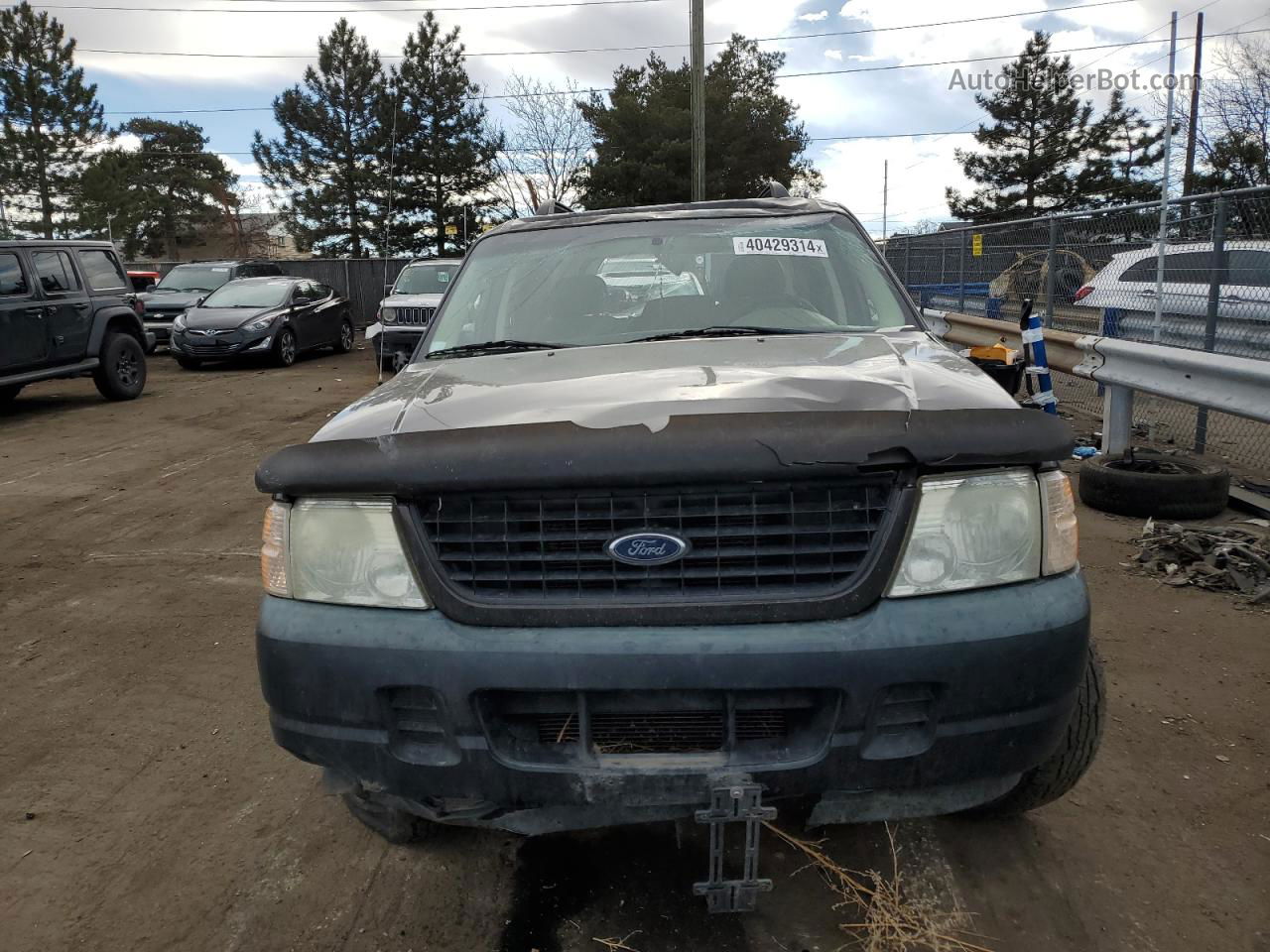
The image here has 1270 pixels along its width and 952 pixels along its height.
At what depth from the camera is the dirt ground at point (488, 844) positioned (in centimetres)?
224

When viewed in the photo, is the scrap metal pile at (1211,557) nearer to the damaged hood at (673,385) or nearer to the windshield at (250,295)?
the damaged hood at (673,385)

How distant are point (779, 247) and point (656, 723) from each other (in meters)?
2.03

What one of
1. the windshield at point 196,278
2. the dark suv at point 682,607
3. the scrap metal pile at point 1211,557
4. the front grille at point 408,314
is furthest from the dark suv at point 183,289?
the dark suv at point 682,607

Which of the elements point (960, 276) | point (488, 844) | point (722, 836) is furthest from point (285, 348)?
point (722, 836)

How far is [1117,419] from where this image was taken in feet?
22.5

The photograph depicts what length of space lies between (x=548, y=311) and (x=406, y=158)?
3915cm

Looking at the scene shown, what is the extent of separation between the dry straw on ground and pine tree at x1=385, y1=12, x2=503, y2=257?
38506mm

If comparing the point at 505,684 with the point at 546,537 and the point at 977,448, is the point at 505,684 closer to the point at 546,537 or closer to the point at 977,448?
the point at 546,537

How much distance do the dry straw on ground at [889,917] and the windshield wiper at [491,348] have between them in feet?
5.27

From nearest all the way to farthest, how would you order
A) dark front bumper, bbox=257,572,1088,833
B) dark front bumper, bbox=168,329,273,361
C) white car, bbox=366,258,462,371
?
dark front bumper, bbox=257,572,1088,833 → white car, bbox=366,258,462,371 → dark front bumper, bbox=168,329,273,361

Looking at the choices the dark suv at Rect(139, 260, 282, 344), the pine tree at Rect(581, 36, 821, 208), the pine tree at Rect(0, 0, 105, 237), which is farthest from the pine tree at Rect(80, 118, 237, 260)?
the dark suv at Rect(139, 260, 282, 344)

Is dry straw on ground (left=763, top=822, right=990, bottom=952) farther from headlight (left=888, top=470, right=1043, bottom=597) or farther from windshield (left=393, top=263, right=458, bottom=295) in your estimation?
windshield (left=393, top=263, right=458, bottom=295)

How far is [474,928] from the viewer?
7.38 feet

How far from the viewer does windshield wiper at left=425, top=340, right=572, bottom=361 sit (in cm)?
297
